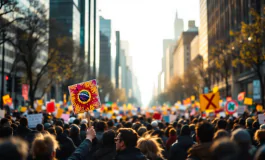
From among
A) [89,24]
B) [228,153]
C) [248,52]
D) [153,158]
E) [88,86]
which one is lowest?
[153,158]

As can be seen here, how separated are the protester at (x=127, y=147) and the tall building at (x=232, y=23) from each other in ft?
170

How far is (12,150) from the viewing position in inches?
162

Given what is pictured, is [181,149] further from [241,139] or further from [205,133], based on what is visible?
[241,139]

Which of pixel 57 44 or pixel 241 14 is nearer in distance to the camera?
pixel 57 44

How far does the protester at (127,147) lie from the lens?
6887 millimetres

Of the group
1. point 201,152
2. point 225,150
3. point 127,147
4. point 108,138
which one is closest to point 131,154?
point 127,147

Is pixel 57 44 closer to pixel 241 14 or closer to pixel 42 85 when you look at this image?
pixel 42 85

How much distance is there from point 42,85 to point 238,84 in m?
31.2

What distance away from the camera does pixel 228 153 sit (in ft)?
13.3

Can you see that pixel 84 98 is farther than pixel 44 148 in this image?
Yes

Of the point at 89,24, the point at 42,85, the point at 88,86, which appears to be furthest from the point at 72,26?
the point at 88,86

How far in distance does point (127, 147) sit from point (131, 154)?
17 centimetres

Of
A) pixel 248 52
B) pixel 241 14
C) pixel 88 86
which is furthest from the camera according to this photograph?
pixel 241 14

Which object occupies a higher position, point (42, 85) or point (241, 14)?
point (241, 14)
